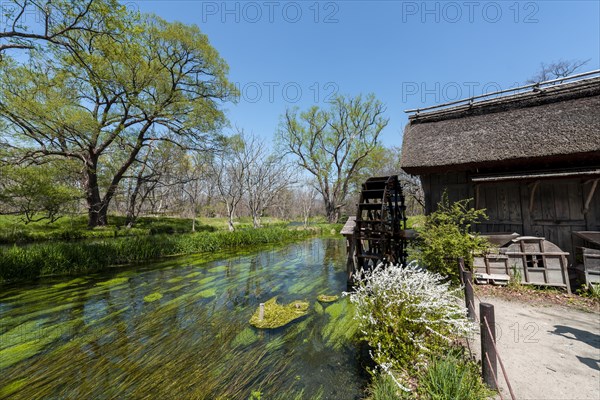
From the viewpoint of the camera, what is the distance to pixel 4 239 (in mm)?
12766

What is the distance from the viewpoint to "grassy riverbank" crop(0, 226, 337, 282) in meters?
7.91

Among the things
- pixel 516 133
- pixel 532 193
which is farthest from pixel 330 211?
pixel 532 193

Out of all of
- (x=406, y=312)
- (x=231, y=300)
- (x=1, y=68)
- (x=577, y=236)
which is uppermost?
(x=1, y=68)

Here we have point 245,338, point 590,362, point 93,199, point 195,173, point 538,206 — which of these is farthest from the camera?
point 195,173

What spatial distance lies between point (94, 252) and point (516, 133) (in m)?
15.6

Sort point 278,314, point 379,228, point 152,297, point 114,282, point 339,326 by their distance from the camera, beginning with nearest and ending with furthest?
point 339,326 → point 278,314 → point 152,297 → point 379,228 → point 114,282

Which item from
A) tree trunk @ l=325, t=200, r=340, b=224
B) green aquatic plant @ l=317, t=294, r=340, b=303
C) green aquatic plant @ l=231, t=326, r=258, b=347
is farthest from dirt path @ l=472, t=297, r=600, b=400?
tree trunk @ l=325, t=200, r=340, b=224

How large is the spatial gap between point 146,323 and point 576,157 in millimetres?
11008

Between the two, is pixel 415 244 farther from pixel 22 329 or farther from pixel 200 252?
pixel 200 252

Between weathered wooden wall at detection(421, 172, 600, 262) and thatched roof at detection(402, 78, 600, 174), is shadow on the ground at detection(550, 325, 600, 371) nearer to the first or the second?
weathered wooden wall at detection(421, 172, 600, 262)

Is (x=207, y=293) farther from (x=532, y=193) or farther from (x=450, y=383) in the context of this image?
(x=532, y=193)

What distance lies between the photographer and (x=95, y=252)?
9492 millimetres

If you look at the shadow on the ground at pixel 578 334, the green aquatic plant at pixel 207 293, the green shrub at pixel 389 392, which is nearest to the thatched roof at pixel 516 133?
the shadow on the ground at pixel 578 334

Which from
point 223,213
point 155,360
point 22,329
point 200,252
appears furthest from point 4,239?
point 223,213
